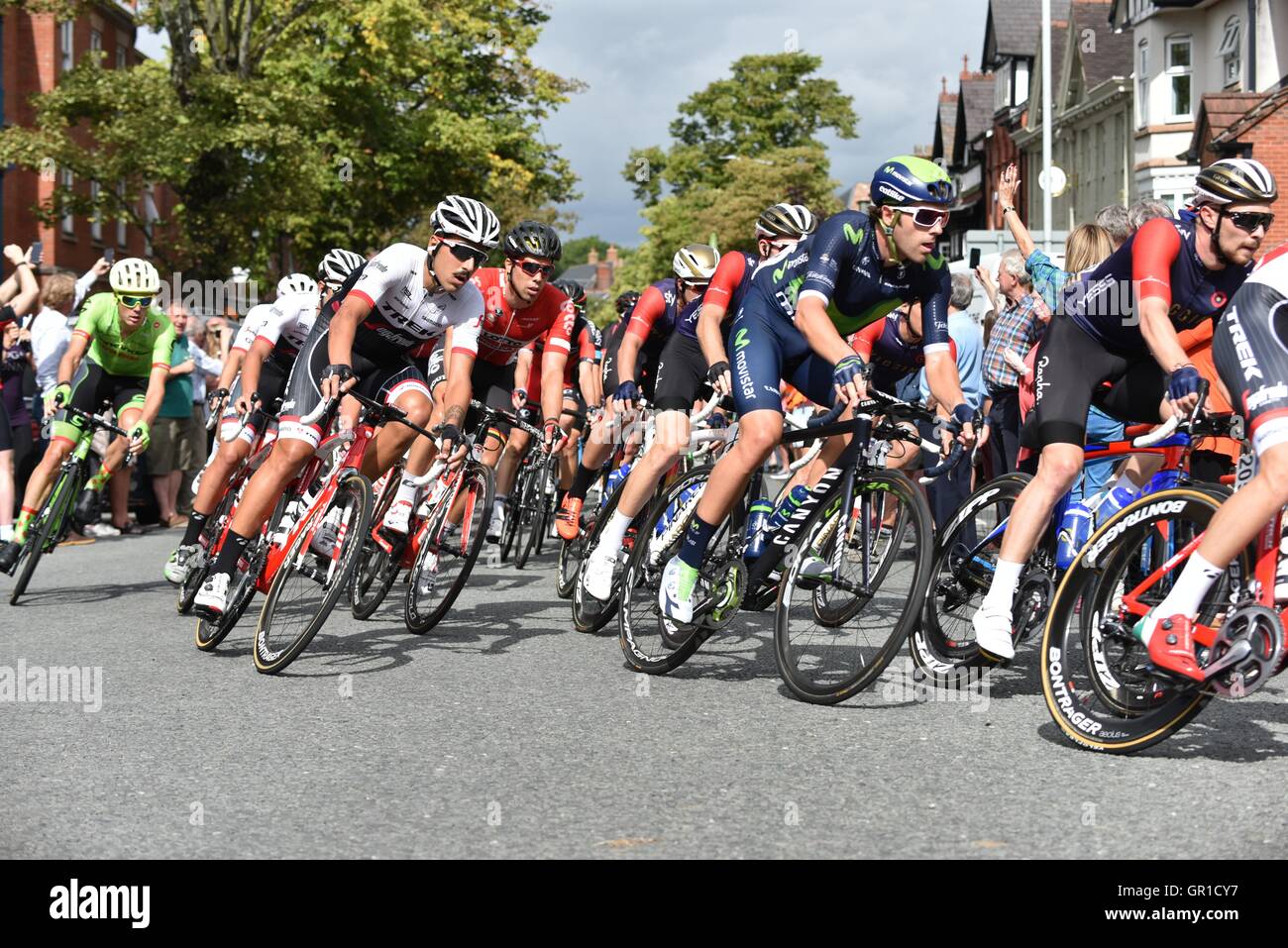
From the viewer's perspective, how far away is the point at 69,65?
4638 cm

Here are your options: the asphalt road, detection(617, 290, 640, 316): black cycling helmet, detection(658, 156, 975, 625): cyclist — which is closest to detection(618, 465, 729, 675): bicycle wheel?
the asphalt road

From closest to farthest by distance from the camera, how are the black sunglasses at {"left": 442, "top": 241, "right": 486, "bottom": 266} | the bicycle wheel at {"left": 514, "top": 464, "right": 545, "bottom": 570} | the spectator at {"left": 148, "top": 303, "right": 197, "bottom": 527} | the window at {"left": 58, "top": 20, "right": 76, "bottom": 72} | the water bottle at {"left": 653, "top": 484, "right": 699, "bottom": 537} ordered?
1. the water bottle at {"left": 653, "top": 484, "right": 699, "bottom": 537}
2. the black sunglasses at {"left": 442, "top": 241, "right": 486, "bottom": 266}
3. the bicycle wheel at {"left": 514, "top": 464, "right": 545, "bottom": 570}
4. the spectator at {"left": 148, "top": 303, "right": 197, "bottom": 527}
5. the window at {"left": 58, "top": 20, "right": 76, "bottom": 72}

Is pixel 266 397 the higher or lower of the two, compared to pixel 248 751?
higher

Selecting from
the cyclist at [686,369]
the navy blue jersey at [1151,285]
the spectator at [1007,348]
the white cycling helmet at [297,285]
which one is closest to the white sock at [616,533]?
the cyclist at [686,369]

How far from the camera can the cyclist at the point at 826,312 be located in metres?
6.57

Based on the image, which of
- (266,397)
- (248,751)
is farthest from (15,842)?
(266,397)

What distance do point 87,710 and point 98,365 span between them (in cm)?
505

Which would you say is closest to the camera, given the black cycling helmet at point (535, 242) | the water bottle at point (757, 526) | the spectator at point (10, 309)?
the water bottle at point (757, 526)

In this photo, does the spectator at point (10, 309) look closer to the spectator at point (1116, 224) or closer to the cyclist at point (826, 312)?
the cyclist at point (826, 312)

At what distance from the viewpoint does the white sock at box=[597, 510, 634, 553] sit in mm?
8484

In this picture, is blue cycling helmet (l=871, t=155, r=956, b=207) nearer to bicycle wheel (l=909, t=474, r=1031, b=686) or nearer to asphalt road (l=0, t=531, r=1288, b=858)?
bicycle wheel (l=909, t=474, r=1031, b=686)

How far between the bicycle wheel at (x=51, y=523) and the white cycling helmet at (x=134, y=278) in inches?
46.1

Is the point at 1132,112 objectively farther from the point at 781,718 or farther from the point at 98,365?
the point at 781,718
